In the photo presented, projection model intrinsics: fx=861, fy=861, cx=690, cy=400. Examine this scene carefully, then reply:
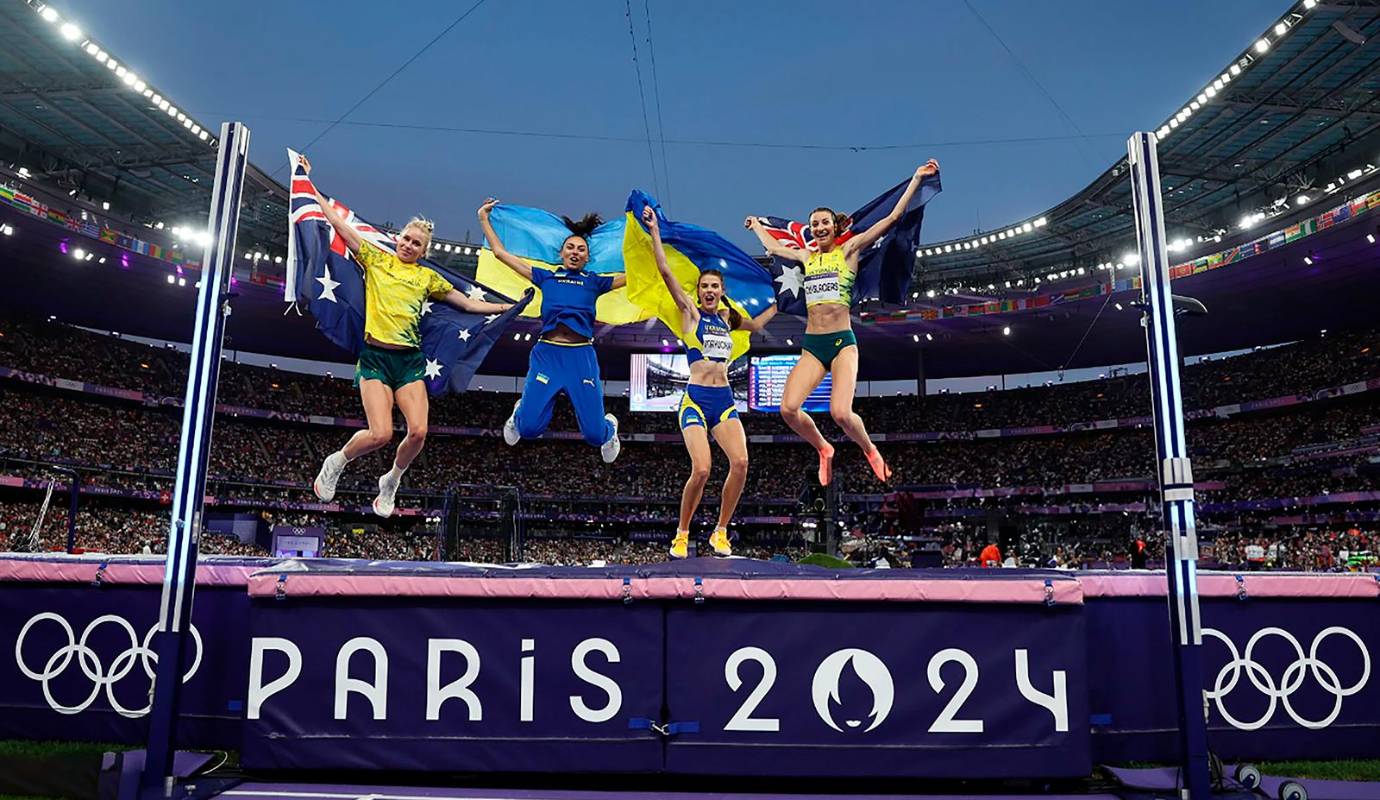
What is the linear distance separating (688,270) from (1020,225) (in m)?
31.3

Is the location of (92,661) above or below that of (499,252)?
below

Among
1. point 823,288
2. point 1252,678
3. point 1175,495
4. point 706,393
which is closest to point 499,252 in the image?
point 706,393

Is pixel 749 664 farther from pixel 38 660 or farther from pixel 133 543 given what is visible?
pixel 133 543

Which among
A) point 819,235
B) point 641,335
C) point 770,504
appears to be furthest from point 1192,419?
point 819,235

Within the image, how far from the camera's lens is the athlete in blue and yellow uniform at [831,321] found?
26.5 feet

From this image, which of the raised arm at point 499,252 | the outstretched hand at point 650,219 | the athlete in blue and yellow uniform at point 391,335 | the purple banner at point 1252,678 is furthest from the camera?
the raised arm at point 499,252

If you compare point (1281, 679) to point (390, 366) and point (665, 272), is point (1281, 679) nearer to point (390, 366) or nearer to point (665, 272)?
point (665, 272)

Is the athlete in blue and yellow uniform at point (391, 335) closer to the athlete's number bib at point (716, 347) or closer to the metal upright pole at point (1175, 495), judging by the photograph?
the athlete's number bib at point (716, 347)

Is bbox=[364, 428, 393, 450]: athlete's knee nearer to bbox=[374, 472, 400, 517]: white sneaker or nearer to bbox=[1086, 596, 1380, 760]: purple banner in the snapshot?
bbox=[374, 472, 400, 517]: white sneaker

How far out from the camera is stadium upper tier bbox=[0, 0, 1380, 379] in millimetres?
26438

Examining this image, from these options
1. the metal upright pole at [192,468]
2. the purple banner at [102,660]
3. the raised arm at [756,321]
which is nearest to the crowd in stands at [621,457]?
the raised arm at [756,321]

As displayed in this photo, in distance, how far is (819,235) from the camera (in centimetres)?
841

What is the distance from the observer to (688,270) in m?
9.25

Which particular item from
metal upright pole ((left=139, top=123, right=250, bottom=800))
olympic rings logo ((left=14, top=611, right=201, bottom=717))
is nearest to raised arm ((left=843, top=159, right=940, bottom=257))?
metal upright pole ((left=139, top=123, right=250, bottom=800))
